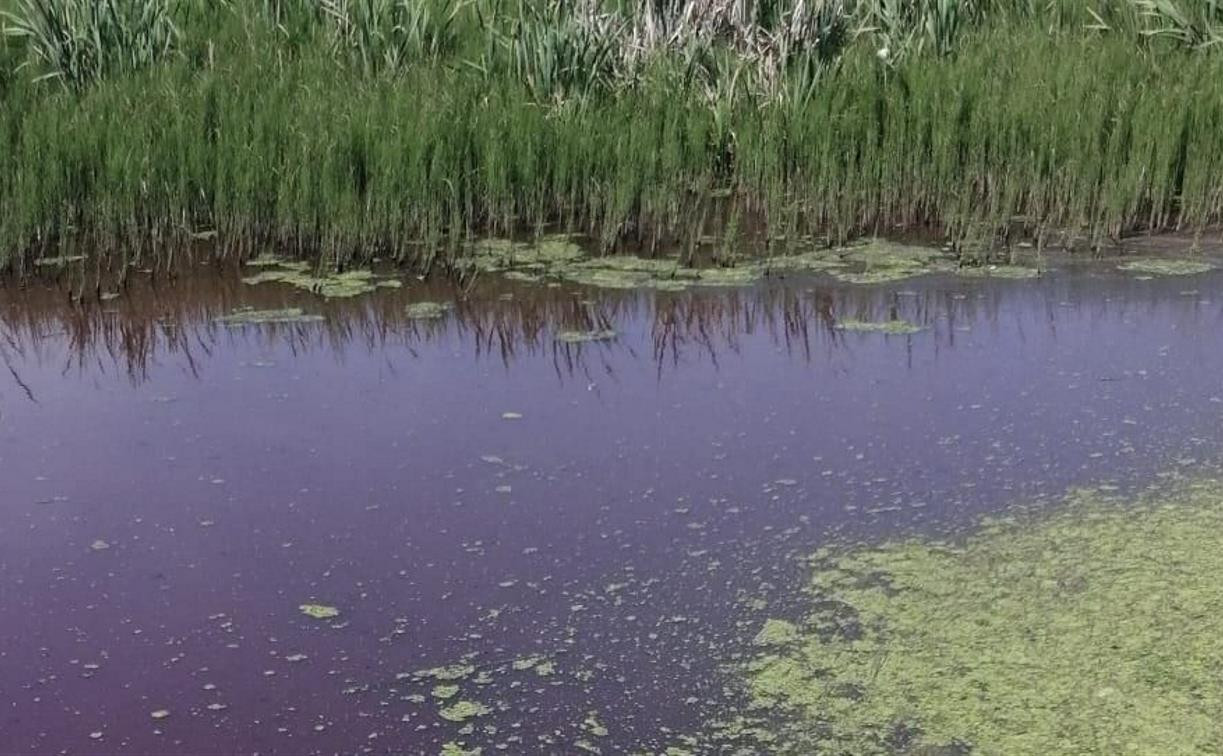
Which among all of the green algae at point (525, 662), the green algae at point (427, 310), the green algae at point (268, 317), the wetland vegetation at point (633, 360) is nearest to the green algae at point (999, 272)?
the wetland vegetation at point (633, 360)

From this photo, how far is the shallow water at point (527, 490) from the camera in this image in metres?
2.51

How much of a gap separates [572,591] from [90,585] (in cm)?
82

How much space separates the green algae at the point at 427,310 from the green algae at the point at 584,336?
377 millimetres

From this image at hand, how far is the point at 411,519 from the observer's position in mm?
3092

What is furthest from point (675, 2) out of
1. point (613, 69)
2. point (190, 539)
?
point (190, 539)

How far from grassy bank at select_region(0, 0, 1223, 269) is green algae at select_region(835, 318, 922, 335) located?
767mm

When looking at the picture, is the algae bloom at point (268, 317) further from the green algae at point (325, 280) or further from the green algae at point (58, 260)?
the green algae at point (58, 260)

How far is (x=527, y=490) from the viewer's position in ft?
10.5

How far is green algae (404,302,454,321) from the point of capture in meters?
4.33

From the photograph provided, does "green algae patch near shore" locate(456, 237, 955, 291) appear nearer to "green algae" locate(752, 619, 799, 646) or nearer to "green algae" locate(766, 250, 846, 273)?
"green algae" locate(766, 250, 846, 273)

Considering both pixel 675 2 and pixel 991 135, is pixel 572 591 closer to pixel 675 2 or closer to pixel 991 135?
pixel 991 135

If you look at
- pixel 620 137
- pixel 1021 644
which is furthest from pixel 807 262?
pixel 1021 644

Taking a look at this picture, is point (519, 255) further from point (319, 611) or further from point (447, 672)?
point (447, 672)

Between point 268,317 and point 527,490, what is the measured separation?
141 cm
